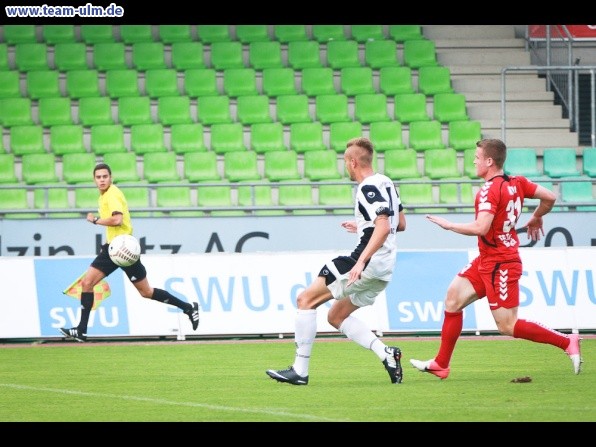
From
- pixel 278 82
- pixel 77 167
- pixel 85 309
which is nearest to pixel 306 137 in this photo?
pixel 278 82

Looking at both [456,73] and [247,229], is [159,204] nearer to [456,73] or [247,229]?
[247,229]

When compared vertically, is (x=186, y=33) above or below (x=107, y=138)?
above

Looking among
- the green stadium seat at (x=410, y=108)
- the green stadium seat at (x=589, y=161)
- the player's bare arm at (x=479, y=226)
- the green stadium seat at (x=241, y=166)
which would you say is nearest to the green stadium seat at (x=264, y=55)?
the green stadium seat at (x=410, y=108)

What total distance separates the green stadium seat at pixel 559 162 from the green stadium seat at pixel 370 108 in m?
3.24

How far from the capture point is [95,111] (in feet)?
73.8

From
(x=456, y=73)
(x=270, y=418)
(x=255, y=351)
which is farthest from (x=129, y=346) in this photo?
(x=456, y=73)

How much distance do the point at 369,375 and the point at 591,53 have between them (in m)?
15.8

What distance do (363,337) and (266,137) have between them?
12460 mm

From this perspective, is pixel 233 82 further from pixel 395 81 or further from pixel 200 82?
pixel 395 81

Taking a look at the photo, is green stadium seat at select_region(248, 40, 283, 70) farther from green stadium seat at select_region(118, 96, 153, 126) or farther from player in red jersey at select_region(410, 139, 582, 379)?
player in red jersey at select_region(410, 139, 582, 379)

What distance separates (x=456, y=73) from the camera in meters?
23.8

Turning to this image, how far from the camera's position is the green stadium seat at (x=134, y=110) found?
22.4 meters

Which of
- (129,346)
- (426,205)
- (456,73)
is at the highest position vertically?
(456,73)

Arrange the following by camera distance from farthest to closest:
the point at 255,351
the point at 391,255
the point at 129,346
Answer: the point at 129,346 → the point at 255,351 → the point at 391,255
